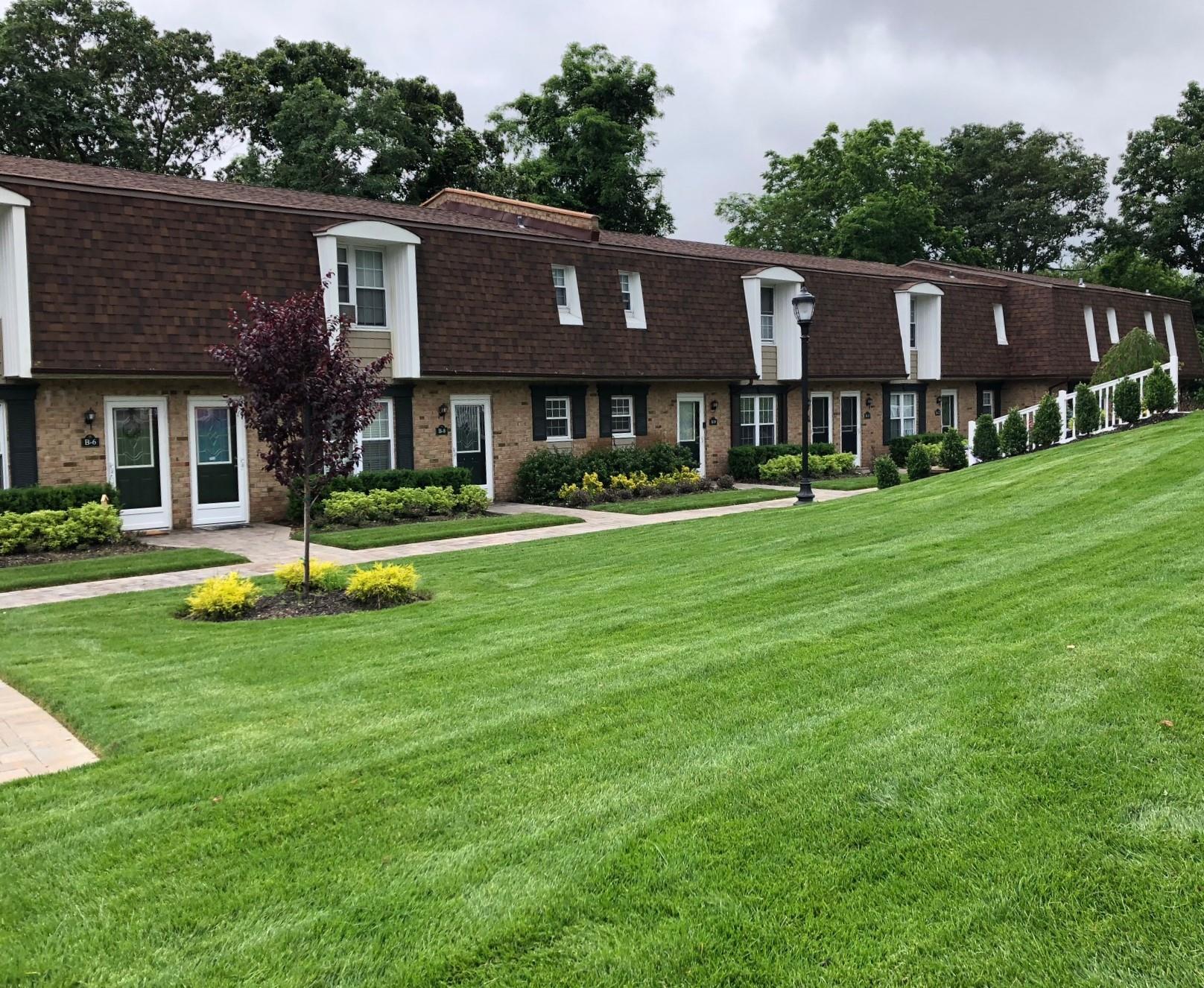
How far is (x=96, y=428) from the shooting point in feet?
53.2

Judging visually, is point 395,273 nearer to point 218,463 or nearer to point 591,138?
point 218,463

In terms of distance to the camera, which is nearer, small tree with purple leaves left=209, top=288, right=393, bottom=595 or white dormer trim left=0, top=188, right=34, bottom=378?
small tree with purple leaves left=209, top=288, right=393, bottom=595

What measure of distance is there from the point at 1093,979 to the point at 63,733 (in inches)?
215

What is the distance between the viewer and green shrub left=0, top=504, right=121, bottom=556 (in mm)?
13953

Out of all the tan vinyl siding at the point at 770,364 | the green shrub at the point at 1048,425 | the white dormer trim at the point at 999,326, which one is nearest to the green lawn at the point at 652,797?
the green shrub at the point at 1048,425

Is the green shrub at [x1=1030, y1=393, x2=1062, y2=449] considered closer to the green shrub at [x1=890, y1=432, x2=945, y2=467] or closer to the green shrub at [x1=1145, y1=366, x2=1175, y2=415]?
the green shrub at [x1=1145, y1=366, x2=1175, y2=415]

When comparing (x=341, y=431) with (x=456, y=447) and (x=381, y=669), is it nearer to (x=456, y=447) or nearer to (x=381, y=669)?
(x=381, y=669)

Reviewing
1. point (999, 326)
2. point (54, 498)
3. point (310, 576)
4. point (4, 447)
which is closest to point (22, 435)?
point (4, 447)

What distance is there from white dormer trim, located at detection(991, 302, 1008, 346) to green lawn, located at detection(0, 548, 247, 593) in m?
25.2

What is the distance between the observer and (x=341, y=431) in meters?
10.5

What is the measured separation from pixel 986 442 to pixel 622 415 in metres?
7.96

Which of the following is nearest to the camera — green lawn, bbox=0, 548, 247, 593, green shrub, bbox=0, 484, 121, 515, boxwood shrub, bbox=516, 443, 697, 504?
green lawn, bbox=0, 548, 247, 593

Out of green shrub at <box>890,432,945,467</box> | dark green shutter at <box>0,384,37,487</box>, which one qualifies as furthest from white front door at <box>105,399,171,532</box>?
green shrub at <box>890,432,945,467</box>

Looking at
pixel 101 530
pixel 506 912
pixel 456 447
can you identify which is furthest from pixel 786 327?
pixel 506 912
